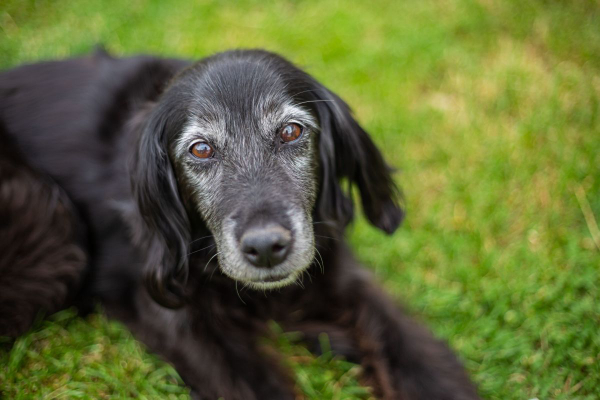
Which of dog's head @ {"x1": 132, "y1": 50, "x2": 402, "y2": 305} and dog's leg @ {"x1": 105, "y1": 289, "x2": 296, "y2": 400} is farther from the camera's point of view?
dog's leg @ {"x1": 105, "y1": 289, "x2": 296, "y2": 400}

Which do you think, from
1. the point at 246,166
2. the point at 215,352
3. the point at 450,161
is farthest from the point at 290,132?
the point at 450,161

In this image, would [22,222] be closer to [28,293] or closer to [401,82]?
[28,293]

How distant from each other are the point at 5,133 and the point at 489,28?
13.2ft

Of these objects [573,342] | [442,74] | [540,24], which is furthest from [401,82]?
[573,342]

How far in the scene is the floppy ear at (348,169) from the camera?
2594 millimetres

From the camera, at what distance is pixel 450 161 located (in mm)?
3764

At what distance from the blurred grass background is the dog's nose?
963 mm

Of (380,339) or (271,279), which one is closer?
(271,279)

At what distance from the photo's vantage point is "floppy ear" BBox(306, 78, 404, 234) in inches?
102

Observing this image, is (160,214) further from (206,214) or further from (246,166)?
(246,166)

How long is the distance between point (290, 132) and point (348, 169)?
1.56ft

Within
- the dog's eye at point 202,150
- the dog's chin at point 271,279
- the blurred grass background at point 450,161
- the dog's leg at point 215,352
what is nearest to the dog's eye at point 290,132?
the dog's eye at point 202,150

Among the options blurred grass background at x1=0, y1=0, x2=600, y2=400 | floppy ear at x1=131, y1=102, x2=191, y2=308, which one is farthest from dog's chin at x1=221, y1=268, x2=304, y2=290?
blurred grass background at x1=0, y1=0, x2=600, y2=400

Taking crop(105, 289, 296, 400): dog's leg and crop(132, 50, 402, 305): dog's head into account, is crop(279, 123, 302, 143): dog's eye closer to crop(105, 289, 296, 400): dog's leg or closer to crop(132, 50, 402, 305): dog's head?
crop(132, 50, 402, 305): dog's head
